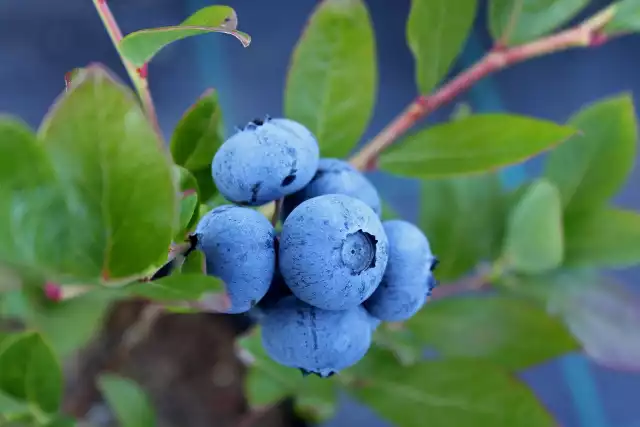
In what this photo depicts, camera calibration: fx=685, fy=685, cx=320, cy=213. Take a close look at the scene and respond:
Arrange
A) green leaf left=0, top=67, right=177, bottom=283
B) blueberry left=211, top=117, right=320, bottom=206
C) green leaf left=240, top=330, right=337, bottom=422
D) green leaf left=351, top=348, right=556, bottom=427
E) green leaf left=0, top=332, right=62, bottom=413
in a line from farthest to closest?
green leaf left=240, top=330, right=337, bottom=422, green leaf left=351, top=348, right=556, bottom=427, green leaf left=0, top=332, right=62, bottom=413, blueberry left=211, top=117, right=320, bottom=206, green leaf left=0, top=67, right=177, bottom=283

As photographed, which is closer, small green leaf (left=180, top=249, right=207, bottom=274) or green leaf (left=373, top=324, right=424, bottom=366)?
small green leaf (left=180, top=249, right=207, bottom=274)

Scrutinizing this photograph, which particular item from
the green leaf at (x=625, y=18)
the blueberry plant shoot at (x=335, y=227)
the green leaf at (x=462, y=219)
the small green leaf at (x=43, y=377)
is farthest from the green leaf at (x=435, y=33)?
the small green leaf at (x=43, y=377)

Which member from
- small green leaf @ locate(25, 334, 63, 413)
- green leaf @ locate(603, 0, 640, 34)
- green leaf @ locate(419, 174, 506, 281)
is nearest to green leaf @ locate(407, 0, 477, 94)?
green leaf @ locate(603, 0, 640, 34)

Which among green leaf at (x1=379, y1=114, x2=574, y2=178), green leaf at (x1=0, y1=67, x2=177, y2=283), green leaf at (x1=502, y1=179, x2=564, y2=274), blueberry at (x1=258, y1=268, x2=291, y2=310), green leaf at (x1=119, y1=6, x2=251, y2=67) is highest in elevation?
green leaf at (x1=119, y1=6, x2=251, y2=67)

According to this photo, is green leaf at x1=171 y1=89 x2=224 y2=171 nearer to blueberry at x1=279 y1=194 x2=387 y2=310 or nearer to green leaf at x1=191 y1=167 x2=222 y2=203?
green leaf at x1=191 y1=167 x2=222 y2=203

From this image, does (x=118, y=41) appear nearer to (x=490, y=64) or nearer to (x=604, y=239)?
(x=490, y=64)

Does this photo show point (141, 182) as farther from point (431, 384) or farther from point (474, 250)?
point (474, 250)
